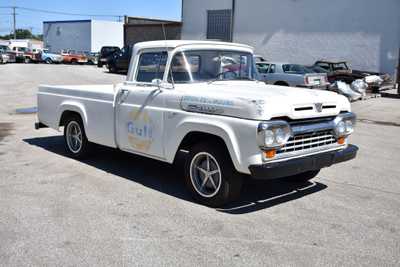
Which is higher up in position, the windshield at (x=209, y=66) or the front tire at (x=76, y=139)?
the windshield at (x=209, y=66)

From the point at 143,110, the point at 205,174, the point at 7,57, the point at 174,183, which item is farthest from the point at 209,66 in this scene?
the point at 7,57

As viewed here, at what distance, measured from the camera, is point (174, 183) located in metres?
6.44

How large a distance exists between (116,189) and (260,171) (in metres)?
2.11

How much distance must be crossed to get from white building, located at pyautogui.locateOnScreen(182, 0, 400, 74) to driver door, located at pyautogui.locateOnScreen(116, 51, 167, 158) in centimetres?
2248

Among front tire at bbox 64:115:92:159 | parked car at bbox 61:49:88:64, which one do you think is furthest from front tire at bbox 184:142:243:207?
parked car at bbox 61:49:88:64

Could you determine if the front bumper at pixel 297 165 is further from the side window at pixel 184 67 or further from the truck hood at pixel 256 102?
the side window at pixel 184 67

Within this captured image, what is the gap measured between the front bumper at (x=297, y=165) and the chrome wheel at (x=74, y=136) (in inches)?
147

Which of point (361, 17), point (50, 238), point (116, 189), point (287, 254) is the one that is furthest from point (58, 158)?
point (361, 17)

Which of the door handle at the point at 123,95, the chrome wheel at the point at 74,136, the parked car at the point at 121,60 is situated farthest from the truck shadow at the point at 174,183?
the parked car at the point at 121,60

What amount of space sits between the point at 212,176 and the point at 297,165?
97 cm

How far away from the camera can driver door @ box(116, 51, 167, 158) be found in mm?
5957

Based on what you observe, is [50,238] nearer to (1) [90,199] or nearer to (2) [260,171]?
(1) [90,199]

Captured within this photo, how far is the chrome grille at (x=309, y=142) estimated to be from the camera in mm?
5176

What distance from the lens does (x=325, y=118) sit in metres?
5.63
